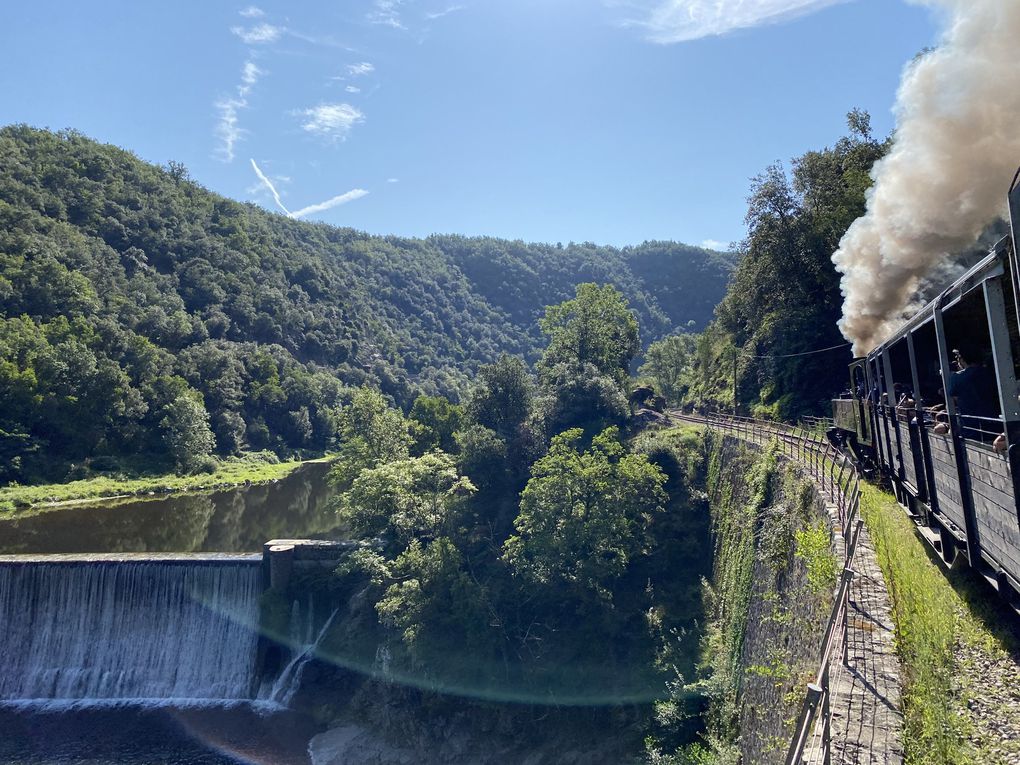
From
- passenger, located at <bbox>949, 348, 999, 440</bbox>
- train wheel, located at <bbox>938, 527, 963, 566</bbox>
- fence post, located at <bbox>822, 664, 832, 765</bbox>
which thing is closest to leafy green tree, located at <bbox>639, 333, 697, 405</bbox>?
train wheel, located at <bbox>938, 527, 963, 566</bbox>

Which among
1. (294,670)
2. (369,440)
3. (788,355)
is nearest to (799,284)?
(788,355)

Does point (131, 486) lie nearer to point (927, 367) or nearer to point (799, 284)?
point (799, 284)

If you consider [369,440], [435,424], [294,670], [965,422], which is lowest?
[294,670]

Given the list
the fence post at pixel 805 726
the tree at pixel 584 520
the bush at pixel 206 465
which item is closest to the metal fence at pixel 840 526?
the fence post at pixel 805 726

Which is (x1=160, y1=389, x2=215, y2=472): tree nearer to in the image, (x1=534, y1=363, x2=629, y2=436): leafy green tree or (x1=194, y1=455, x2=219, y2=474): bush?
(x1=194, y1=455, x2=219, y2=474): bush

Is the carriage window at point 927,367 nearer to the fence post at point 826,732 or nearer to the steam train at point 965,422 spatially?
the steam train at point 965,422

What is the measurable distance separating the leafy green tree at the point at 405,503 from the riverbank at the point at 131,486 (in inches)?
1298

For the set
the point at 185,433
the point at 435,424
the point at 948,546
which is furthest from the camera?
the point at 185,433

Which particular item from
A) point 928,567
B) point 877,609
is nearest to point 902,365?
point 928,567

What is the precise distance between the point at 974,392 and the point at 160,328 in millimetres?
91914

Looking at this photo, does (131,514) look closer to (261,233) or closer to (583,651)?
(583,651)

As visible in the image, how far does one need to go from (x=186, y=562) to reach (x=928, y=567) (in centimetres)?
2867

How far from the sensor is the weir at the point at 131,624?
89.4 ft

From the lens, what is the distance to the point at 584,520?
84.1 ft
